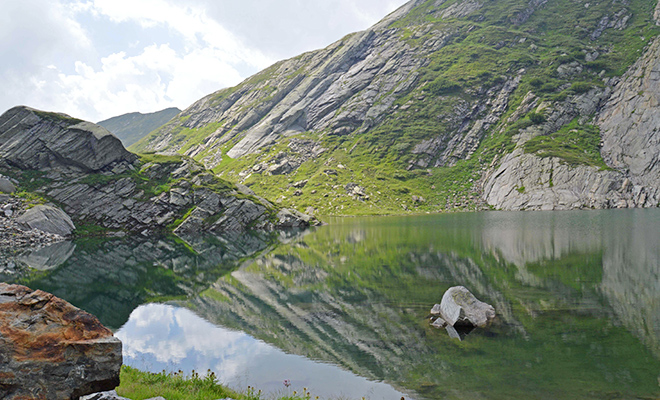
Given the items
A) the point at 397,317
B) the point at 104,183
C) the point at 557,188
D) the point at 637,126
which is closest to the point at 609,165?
the point at 637,126

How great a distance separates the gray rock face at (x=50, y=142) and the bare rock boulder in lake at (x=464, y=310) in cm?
11775

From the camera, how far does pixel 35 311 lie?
10.1 m

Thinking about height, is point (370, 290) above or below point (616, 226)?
below

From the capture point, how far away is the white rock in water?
74.0ft

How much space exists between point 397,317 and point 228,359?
1201cm

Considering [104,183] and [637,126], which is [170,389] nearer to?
[104,183]

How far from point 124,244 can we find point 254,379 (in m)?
78.4

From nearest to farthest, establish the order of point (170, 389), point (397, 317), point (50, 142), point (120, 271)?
point (170, 389) → point (397, 317) → point (120, 271) → point (50, 142)

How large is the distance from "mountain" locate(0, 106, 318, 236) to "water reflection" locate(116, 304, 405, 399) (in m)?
86.9


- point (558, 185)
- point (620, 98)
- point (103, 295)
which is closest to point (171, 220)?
point (103, 295)

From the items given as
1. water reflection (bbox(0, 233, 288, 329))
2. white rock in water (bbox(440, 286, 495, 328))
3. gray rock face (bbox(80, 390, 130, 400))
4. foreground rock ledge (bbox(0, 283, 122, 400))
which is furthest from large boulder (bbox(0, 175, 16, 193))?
white rock in water (bbox(440, 286, 495, 328))

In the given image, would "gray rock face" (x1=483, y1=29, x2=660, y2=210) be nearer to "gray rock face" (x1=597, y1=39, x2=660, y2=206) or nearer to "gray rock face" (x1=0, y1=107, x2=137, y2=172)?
"gray rock face" (x1=597, y1=39, x2=660, y2=206)

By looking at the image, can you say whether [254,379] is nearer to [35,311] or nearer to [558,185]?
[35,311]

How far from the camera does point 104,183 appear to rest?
346 feet
